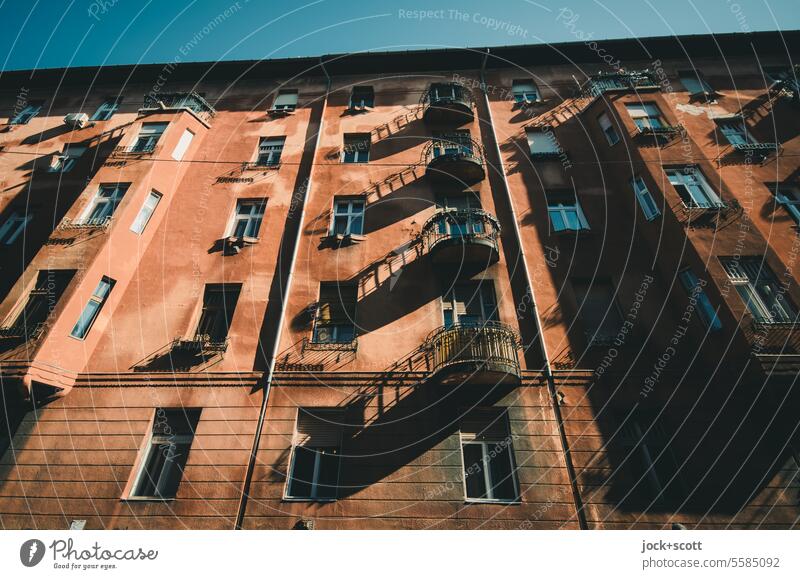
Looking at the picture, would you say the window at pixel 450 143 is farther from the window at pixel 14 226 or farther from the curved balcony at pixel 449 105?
the window at pixel 14 226

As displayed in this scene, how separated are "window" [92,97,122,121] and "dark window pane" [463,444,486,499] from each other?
2512 cm

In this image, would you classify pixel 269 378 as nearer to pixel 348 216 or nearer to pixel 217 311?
pixel 217 311

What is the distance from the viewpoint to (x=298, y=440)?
11.4m

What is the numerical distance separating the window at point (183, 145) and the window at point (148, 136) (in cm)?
83

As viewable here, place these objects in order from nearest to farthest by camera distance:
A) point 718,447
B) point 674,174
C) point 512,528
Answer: point 512,528 → point 718,447 → point 674,174

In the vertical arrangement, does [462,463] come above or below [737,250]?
below

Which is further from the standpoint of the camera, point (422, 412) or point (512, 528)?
point (422, 412)

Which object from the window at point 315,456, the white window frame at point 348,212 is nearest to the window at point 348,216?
the white window frame at point 348,212

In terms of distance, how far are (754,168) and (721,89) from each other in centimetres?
731

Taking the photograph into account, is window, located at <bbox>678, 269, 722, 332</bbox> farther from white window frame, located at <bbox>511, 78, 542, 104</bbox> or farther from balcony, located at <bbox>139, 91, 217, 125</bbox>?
balcony, located at <bbox>139, 91, 217, 125</bbox>

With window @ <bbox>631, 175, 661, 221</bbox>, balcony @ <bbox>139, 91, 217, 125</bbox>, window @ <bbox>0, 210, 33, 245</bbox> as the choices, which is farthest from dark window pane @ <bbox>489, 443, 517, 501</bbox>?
window @ <bbox>0, 210, 33, 245</bbox>

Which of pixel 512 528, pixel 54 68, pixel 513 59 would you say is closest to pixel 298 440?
pixel 512 528

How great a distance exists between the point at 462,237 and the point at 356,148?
854 cm
